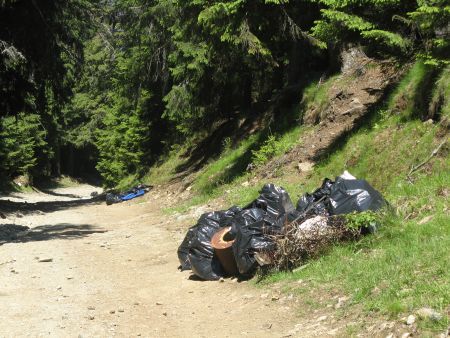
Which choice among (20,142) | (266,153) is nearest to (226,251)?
(266,153)

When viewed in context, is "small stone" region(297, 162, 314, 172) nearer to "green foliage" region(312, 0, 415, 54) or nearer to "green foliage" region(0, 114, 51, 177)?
"green foliage" region(312, 0, 415, 54)

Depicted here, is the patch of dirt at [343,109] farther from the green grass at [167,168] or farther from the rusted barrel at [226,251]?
the green grass at [167,168]

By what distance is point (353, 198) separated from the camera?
733cm

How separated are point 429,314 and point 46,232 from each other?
42.6ft

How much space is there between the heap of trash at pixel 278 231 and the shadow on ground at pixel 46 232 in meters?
6.84

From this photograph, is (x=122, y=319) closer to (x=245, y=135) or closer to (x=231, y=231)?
(x=231, y=231)

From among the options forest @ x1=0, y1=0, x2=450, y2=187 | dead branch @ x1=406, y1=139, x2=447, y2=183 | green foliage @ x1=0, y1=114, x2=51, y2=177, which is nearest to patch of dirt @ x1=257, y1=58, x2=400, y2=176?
forest @ x1=0, y1=0, x2=450, y2=187

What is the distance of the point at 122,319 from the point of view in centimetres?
664

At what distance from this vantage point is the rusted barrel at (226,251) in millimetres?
7925

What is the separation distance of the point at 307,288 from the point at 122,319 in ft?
7.34

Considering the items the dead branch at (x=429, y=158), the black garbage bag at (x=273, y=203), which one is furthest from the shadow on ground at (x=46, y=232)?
the dead branch at (x=429, y=158)

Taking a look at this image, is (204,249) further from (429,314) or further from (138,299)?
(429,314)

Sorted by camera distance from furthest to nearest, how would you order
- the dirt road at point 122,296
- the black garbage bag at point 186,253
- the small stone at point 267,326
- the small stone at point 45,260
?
1. the small stone at point 45,260
2. the black garbage bag at point 186,253
3. the dirt road at point 122,296
4. the small stone at point 267,326

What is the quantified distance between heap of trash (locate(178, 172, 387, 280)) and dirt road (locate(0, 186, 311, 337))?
0.35m
